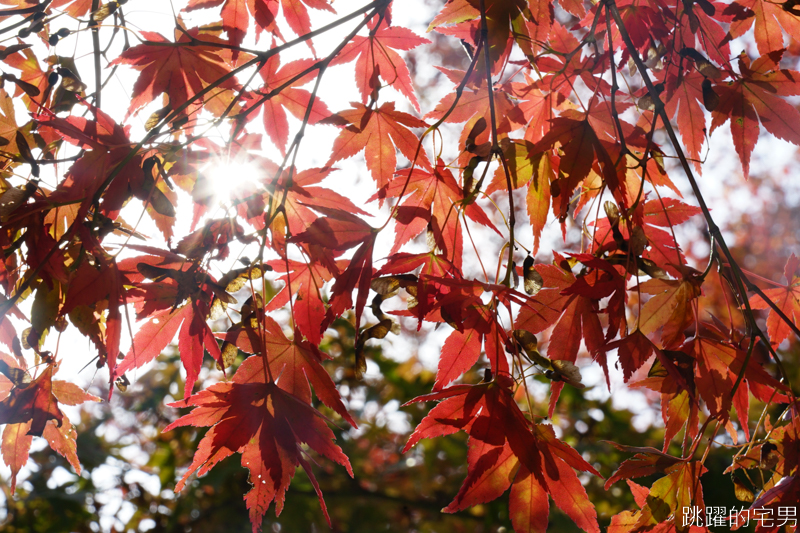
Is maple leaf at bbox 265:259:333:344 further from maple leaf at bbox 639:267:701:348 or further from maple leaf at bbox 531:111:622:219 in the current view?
maple leaf at bbox 639:267:701:348

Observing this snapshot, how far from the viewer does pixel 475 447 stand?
2.42 feet

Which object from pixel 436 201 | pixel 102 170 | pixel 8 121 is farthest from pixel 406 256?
pixel 8 121

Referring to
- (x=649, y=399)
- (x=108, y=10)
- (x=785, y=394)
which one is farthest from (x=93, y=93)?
(x=649, y=399)

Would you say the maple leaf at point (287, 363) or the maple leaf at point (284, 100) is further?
the maple leaf at point (284, 100)

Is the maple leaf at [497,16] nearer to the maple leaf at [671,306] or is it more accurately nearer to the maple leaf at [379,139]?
the maple leaf at [379,139]

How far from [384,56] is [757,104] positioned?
25.7 inches

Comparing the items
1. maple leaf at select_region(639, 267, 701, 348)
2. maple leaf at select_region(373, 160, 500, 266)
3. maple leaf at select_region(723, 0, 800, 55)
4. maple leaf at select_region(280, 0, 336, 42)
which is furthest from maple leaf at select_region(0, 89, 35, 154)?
maple leaf at select_region(723, 0, 800, 55)

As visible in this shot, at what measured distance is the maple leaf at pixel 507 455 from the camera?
71cm

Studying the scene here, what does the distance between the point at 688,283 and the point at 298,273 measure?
58 centimetres

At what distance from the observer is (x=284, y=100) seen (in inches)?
37.0

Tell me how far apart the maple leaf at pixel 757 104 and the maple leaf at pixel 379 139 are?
51cm

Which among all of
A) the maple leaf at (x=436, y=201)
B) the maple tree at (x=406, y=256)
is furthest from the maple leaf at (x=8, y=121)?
the maple leaf at (x=436, y=201)

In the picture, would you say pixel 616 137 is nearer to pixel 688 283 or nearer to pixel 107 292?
pixel 688 283

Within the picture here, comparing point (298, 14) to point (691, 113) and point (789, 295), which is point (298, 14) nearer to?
point (691, 113)
